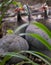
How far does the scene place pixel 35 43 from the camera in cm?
269

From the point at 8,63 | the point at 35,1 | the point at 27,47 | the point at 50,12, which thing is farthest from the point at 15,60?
the point at 35,1

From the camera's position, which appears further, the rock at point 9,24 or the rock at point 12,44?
the rock at point 9,24

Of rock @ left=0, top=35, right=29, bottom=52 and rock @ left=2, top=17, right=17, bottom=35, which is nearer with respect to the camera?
rock @ left=0, top=35, right=29, bottom=52

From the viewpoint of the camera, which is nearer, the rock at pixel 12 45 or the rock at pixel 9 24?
the rock at pixel 12 45

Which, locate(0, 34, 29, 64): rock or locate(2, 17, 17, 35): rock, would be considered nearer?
locate(0, 34, 29, 64): rock

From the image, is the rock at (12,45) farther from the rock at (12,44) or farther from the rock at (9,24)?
the rock at (9,24)

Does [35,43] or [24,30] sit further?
[24,30]

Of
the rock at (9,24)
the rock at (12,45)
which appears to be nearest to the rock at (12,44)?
the rock at (12,45)

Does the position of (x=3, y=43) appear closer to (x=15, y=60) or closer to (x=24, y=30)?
(x=15, y=60)

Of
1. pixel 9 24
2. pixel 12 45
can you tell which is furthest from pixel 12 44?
pixel 9 24

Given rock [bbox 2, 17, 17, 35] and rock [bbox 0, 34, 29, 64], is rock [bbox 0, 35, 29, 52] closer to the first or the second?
rock [bbox 0, 34, 29, 64]

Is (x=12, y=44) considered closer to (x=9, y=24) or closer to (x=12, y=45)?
(x=12, y=45)

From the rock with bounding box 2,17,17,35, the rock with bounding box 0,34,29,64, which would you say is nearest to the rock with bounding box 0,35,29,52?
the rock with bounding box 0,34,29,64

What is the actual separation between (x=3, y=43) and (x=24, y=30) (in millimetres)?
653
